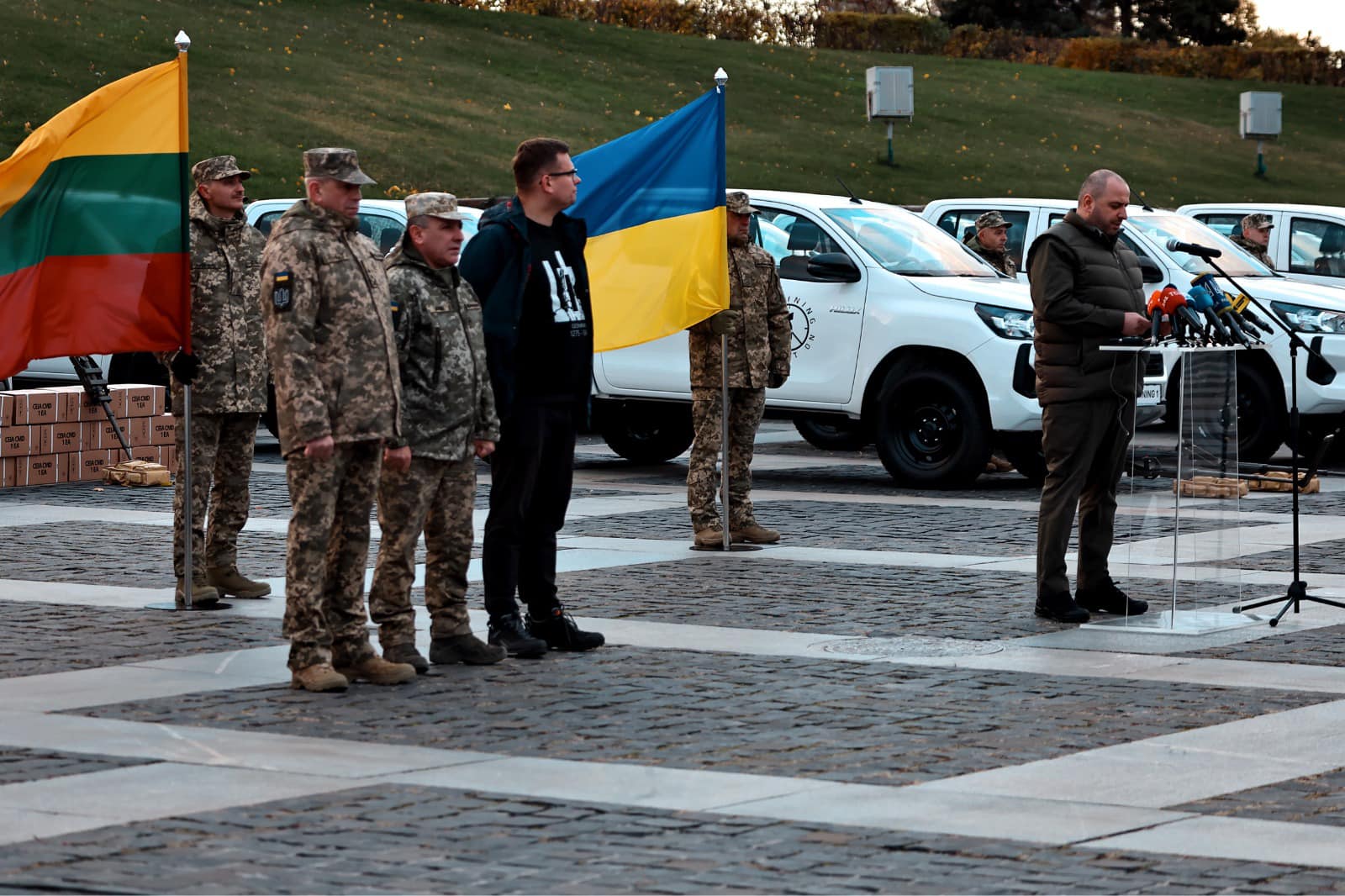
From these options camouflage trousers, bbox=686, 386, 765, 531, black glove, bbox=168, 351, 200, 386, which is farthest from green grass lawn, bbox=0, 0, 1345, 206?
black glove, bbox=168, 351, 200, 386

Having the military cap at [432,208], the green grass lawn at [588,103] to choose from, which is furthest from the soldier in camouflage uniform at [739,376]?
the green grass lawn at [588,103]

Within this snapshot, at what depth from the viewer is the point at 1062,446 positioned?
33.2 ft

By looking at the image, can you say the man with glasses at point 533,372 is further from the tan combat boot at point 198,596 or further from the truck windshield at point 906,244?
the truck windshield at point 906,244

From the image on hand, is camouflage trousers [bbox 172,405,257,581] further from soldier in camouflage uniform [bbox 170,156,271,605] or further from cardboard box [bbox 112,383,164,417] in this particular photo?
cardboard box [bbox 112,383,164,417]

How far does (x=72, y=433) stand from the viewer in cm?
1686

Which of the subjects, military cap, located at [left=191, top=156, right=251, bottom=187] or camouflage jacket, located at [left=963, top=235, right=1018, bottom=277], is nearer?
military cap, located at [left=191, top=156, right=251, bottom=187]

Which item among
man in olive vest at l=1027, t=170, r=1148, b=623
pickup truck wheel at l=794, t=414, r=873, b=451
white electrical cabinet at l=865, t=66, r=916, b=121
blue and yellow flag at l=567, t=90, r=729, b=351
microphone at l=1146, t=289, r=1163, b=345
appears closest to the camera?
microphone at l=1146, t=289, r=1163, b=345

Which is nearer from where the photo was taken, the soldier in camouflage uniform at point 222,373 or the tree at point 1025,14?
the soldier in camouflage uniform at point 222,373

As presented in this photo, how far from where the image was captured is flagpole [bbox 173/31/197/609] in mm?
10523

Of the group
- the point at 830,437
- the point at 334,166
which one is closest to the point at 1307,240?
the point at 830,437

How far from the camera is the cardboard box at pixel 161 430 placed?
57.2 ft

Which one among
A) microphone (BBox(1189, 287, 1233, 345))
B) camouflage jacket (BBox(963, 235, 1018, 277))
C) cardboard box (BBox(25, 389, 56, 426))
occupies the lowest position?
cardboard box (BBox(25, 389, 56, 426))

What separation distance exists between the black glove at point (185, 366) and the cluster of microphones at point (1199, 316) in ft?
14.4

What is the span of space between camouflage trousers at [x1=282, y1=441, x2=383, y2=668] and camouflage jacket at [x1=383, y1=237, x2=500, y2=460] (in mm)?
279
